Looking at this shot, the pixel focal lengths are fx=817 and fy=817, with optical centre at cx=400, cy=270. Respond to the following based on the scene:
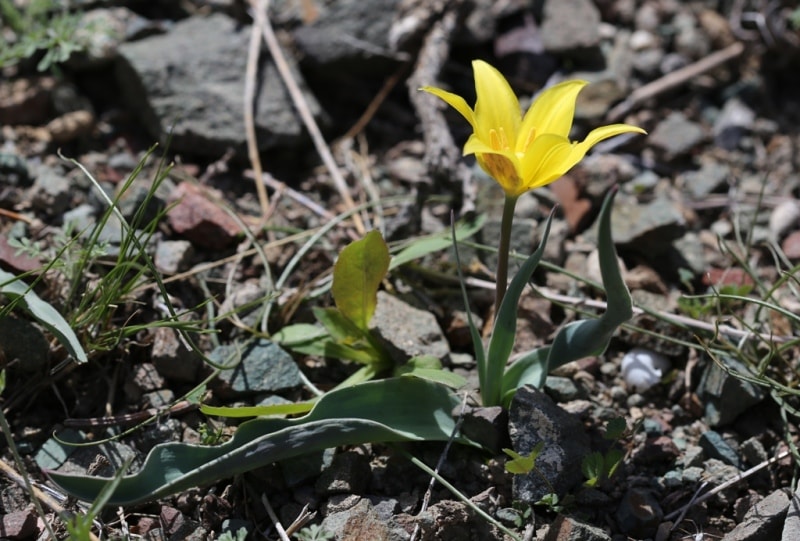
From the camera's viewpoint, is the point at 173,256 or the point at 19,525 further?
the point at 173,256

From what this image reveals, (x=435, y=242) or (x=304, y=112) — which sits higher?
(x=304, y=112)

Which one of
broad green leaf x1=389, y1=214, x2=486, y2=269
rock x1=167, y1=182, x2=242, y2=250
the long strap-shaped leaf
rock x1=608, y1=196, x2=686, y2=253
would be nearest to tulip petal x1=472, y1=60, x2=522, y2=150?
the long strap-shaped leaf

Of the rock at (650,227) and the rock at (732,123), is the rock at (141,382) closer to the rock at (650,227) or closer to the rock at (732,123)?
the rock at (650,227)

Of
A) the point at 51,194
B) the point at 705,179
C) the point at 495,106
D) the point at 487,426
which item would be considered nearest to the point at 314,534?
the point at 487,426

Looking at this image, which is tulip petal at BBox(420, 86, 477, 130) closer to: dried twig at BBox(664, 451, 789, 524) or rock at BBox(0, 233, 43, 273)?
dried twig at BBox(664, 451, 789, 524)

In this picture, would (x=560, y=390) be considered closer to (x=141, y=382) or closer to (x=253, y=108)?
(x=141, y=382)

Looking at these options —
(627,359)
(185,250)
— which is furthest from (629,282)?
(185,250)
